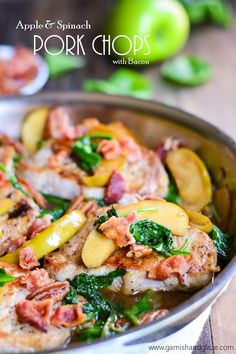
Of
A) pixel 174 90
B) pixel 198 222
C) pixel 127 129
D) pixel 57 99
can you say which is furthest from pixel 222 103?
pixel 198 222

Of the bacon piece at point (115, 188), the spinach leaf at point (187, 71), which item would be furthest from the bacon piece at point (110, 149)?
the spinach leaf at point (187, 71)

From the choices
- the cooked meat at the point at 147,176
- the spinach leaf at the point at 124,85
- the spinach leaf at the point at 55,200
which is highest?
the spinach leaf at the point at 124,85

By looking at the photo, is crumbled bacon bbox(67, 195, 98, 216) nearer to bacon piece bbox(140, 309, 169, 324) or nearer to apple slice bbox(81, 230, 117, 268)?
apple slice bbox(81, 230, 117, 268)

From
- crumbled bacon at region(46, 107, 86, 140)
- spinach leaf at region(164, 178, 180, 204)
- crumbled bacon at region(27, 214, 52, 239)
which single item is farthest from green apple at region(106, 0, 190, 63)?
crumbled bacon at region(27, 214, 52, 239)

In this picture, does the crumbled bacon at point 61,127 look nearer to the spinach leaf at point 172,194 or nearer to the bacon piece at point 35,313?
the spinach leaf at point 172,194

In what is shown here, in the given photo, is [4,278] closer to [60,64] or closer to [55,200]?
[55,200]

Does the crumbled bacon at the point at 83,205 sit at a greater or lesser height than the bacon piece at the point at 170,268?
greater
